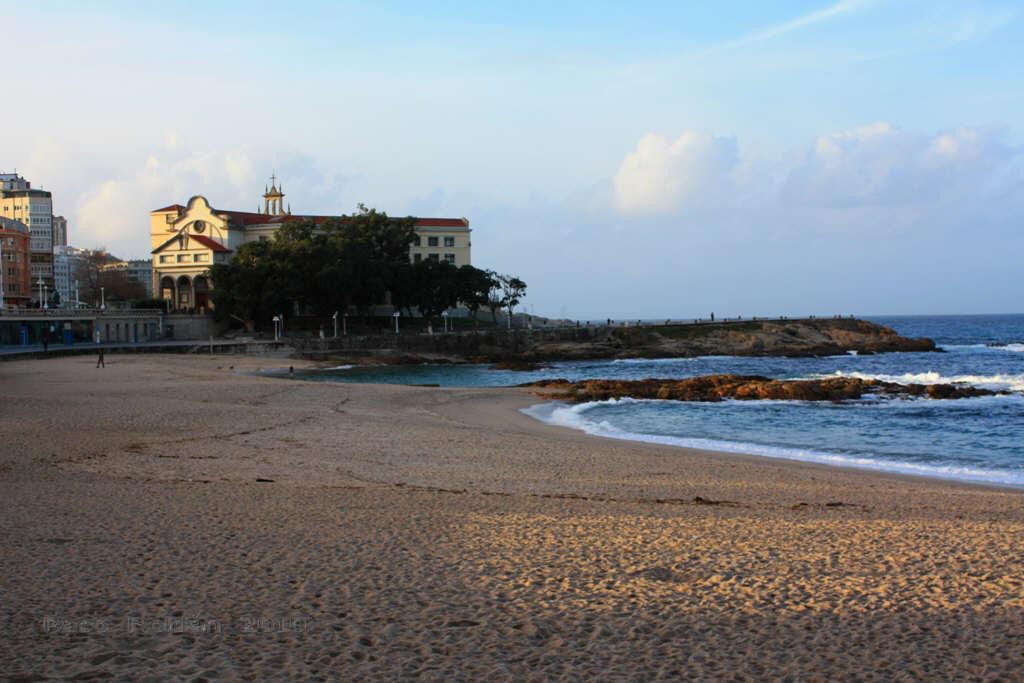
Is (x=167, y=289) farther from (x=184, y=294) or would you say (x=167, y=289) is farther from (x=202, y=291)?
(x=202, y=291)

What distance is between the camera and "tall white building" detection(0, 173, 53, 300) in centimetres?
13825

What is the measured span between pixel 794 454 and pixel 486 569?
1494 centimetres

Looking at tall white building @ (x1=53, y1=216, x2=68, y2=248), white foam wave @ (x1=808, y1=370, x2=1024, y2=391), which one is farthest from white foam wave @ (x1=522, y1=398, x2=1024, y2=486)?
tall white building @ (x1=53, y1=216, x2=68, y2=248)

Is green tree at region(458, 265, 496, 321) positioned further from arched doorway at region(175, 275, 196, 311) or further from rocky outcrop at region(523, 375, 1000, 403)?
rocky outcrop at region(523, 375, 1000, 403)

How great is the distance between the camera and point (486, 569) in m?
8.95

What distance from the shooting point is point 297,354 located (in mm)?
66125

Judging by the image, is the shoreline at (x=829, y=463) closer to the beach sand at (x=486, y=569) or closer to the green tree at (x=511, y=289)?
the beach sand at (x=486, y=569)

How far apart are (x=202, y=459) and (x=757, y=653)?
1264 centimetres

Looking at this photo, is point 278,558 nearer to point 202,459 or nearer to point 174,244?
point 202,459

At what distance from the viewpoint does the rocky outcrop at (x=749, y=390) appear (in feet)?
121

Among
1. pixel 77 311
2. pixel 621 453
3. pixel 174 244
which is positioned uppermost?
pixel 174 244

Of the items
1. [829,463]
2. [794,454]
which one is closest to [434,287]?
[794,454]

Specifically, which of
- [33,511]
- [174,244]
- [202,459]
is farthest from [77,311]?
[33,511]

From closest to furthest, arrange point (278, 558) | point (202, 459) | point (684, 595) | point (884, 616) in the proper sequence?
point (884, 616) → point (684, 595) → point (278, 558) → point (202, 459)
